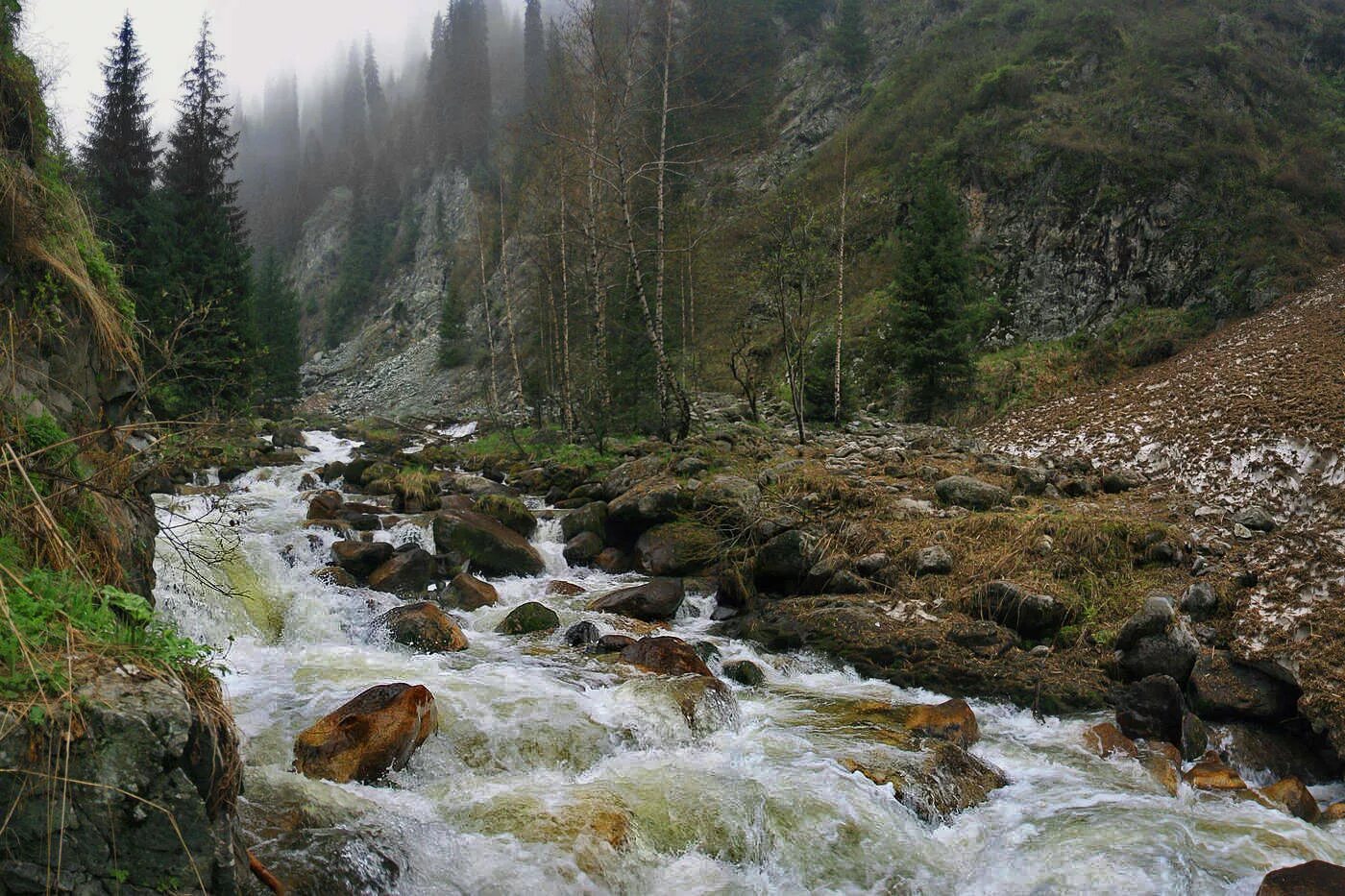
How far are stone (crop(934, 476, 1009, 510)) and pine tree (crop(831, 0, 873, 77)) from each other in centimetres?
4562

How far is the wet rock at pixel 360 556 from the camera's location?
34.1 ft

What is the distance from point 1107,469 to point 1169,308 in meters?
11.8

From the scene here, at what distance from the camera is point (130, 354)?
6047 millimetres

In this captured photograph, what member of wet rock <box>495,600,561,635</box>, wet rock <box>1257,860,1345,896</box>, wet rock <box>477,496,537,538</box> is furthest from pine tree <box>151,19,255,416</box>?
wet rock <box>1257,860,1345,896</box>

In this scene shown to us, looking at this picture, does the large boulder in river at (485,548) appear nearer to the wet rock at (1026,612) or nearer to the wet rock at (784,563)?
the wet rock at (784,563)

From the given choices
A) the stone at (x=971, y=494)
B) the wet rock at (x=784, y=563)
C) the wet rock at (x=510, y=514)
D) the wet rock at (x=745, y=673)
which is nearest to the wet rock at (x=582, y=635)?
the wet rock at (x=745, y=673)

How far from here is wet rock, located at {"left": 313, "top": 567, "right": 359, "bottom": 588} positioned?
390 inches

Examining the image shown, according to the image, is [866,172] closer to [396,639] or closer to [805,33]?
[805,33]

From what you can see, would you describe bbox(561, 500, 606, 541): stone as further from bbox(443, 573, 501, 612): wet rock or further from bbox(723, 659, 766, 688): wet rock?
bbox(723, 659, 766, 688): wet rock

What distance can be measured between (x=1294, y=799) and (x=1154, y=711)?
110cm

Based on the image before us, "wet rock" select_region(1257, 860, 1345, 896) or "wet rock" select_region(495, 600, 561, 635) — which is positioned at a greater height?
"wet rock" select_region(495, 600, 561, 635)

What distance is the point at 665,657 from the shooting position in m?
7.34

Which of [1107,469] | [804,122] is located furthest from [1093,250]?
[804,122]

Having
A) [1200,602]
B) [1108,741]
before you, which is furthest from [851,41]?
[1108,741]
